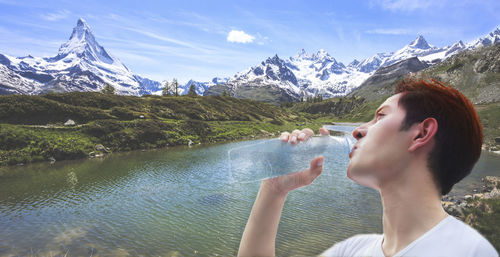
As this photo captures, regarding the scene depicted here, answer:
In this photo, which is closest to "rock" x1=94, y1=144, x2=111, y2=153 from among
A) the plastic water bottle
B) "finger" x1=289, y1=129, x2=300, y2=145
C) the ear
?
the plastic water bottle

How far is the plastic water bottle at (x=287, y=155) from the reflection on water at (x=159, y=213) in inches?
225

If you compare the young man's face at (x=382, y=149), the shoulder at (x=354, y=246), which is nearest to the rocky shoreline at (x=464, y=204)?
the shoulder at (x=354, y=246)

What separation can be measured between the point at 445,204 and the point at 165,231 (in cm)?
1738

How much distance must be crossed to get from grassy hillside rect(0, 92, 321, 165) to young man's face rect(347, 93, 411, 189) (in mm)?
20387

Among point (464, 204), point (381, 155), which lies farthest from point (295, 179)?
point (464, 204)

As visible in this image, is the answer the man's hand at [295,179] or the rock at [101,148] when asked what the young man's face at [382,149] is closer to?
the man's hand at [295,179]

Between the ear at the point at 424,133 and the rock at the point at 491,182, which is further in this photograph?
the rock at the point at 491,182

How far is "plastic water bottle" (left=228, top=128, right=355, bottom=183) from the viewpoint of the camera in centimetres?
250

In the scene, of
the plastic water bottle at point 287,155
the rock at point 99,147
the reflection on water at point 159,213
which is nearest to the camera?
the plastic water bottle at point 287,155

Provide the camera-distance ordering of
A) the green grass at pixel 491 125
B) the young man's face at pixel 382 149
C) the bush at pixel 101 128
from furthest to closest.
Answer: the green grass at pixel 491 125, the bush at pixel 101 128, the young man's face at pixel 382 149

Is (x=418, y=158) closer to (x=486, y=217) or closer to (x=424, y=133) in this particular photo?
(x=424, y=133)

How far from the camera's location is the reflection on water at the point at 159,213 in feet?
40.6

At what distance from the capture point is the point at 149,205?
1803cm

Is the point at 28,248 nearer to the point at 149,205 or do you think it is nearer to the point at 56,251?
the point at 56,251
